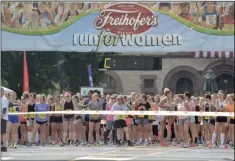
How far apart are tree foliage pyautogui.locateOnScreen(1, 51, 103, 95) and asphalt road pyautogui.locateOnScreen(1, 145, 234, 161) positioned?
21081 millimetres

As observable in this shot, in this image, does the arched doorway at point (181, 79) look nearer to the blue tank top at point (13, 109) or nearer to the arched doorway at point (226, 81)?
the arched doorway at point (226, 81)

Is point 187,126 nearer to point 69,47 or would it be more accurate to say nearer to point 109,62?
point 109,62

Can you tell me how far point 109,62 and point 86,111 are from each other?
1678 mm

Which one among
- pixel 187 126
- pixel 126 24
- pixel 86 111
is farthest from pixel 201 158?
pixel 126 24

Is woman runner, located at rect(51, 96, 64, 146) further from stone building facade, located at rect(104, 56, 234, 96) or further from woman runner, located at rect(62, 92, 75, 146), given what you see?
stone building facade, located at rect(104, 56, 234, 96)

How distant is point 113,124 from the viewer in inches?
880

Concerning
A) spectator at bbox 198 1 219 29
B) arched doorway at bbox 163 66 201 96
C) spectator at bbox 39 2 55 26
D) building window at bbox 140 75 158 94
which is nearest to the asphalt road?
spectator at bbox 198 1 219 29

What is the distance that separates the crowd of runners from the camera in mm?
21625

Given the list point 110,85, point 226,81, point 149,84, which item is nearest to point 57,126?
point 226,81

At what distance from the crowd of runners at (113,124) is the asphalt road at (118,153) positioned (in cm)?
65

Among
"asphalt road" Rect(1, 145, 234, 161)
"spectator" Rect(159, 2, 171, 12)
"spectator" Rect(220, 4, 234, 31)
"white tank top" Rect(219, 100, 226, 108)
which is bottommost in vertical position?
"asphalt road" Rect(1, 145, 234, 161)

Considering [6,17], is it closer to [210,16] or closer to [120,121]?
[120,121]

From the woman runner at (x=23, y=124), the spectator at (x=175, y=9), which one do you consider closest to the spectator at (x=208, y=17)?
the spectator at (x=175, y=9)

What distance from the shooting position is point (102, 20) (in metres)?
25.7
